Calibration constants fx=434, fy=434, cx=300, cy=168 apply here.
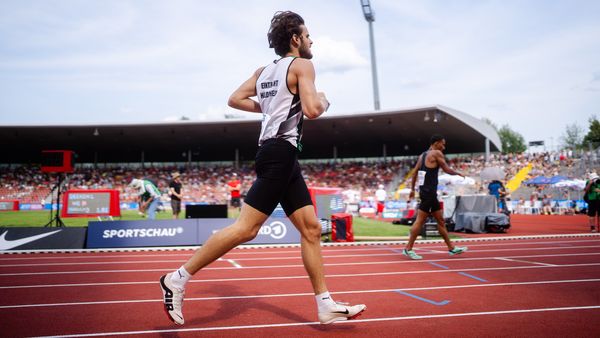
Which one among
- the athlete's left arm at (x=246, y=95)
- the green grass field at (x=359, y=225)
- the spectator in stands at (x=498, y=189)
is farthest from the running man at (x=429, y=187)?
the spectator in stands at (x=498, y=189)

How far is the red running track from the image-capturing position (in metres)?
3.28

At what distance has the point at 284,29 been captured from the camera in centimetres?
313

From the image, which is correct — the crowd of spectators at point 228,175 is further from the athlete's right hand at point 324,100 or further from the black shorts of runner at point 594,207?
the athlete's right hand at point 324,100

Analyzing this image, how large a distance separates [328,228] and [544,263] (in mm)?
5368

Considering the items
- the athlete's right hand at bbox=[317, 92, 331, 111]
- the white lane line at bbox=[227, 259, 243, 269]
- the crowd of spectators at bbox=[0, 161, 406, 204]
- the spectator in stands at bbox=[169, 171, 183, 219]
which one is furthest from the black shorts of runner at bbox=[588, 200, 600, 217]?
the crowd of spectators at bbox=[0, 161, 406, 204]

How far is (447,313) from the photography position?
12.1 feet

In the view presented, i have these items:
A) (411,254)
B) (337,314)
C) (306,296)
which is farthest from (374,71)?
(337,314)

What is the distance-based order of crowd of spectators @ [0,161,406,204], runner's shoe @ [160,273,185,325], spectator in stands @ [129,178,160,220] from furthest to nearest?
1. crowd of spectators @ [0,161,406,204]
2. spectator in stands @ [129,178,160,220]
3. runner's shoe @ [160,273,185,325]

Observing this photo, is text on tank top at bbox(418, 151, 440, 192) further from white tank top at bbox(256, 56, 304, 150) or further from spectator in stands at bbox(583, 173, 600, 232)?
spectator in stands at bbox(583, 173, 600, 232)

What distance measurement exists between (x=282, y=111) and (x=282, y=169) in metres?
0.41

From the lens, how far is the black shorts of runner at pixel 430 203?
23.5ft

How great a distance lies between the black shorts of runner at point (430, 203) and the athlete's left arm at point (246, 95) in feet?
15.2

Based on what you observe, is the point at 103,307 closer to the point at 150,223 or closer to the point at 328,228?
the point at 150,223

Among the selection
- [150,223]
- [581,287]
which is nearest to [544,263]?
[581,287]
